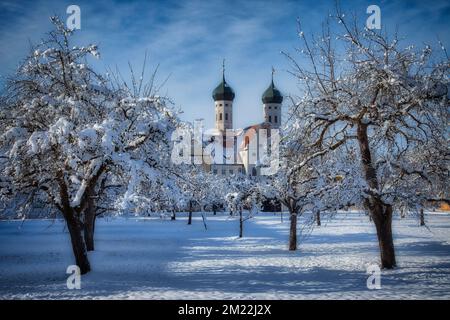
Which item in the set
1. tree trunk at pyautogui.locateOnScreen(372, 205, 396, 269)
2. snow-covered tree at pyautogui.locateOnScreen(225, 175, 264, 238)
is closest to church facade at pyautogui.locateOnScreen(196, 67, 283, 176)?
snow-covered tree at pyautogui.locateOnScreen(225, 175, 264, 238)

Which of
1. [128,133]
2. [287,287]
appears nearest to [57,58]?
[128,133]

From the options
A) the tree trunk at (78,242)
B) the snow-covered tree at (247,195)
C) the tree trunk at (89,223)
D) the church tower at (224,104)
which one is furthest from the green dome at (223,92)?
the tree trunk at (78,242)

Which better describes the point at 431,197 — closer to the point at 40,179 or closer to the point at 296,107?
the point at 296,107

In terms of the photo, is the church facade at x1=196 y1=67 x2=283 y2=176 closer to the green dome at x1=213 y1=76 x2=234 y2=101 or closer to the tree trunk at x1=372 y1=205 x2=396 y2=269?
the green dome at x1=213 y1=76 x2=234 y2=101

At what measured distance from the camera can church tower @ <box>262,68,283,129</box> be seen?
8231 centimetres

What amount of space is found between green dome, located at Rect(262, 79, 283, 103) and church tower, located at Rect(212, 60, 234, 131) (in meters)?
7.35

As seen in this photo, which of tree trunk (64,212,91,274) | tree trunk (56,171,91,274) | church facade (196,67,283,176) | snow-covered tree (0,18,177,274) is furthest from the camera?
church facade (196,67,283,176)

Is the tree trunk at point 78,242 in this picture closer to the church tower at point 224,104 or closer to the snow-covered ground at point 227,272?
the snow-covered ground at point 227,272

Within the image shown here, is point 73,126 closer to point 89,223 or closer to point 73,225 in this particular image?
point 73,225

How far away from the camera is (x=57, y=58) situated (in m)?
11.3

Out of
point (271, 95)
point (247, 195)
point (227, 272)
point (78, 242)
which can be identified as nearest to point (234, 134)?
point (271, 95)
